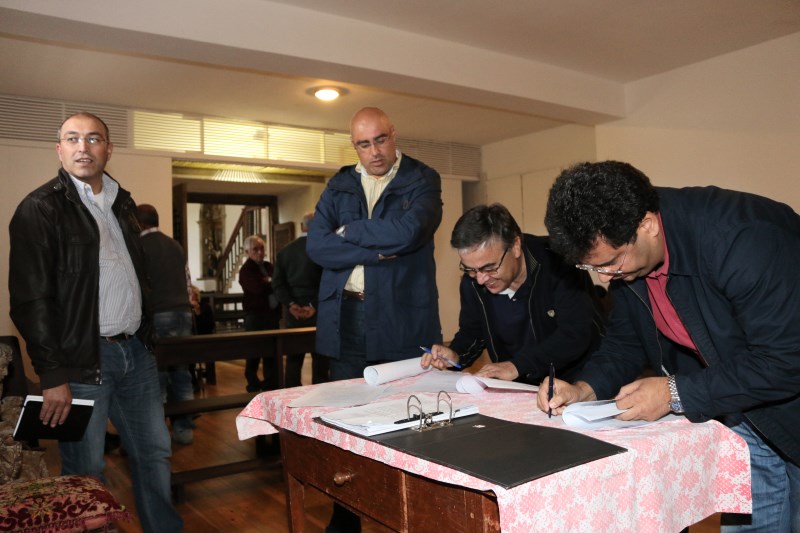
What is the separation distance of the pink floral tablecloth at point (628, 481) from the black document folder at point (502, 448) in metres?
0.01

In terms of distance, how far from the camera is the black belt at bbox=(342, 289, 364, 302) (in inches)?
98.0

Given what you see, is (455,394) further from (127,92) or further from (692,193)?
(127,92)

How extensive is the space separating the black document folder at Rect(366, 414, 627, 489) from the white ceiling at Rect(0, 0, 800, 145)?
3.54 m

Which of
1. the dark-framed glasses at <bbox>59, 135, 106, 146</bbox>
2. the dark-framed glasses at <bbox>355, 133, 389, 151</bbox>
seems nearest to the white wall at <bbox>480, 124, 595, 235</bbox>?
the dark-framed glasses at <bbox>355, 133, 389, 151</bbox>

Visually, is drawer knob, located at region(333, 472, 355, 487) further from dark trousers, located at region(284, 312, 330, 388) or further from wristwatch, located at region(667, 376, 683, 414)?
dark trousers, located at region(284, 312, 330, 388)

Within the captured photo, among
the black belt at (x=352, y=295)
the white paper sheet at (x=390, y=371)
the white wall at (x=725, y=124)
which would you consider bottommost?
the white paper sheet at (x=390, y=371)

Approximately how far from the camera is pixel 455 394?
1.80 metres

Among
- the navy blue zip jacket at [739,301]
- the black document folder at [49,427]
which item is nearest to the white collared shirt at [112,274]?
the black document folder at [49,427]

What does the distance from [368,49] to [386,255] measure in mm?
2949

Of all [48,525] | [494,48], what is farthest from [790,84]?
[48,525]

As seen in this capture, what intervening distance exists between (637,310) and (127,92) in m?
5.82

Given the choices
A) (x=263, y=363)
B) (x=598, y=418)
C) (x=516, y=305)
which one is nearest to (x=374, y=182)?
(x=516, y=305)

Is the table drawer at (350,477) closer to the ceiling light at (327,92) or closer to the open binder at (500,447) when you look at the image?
the open binder at (500,447)

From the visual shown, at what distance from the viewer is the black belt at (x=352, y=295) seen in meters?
2.49
